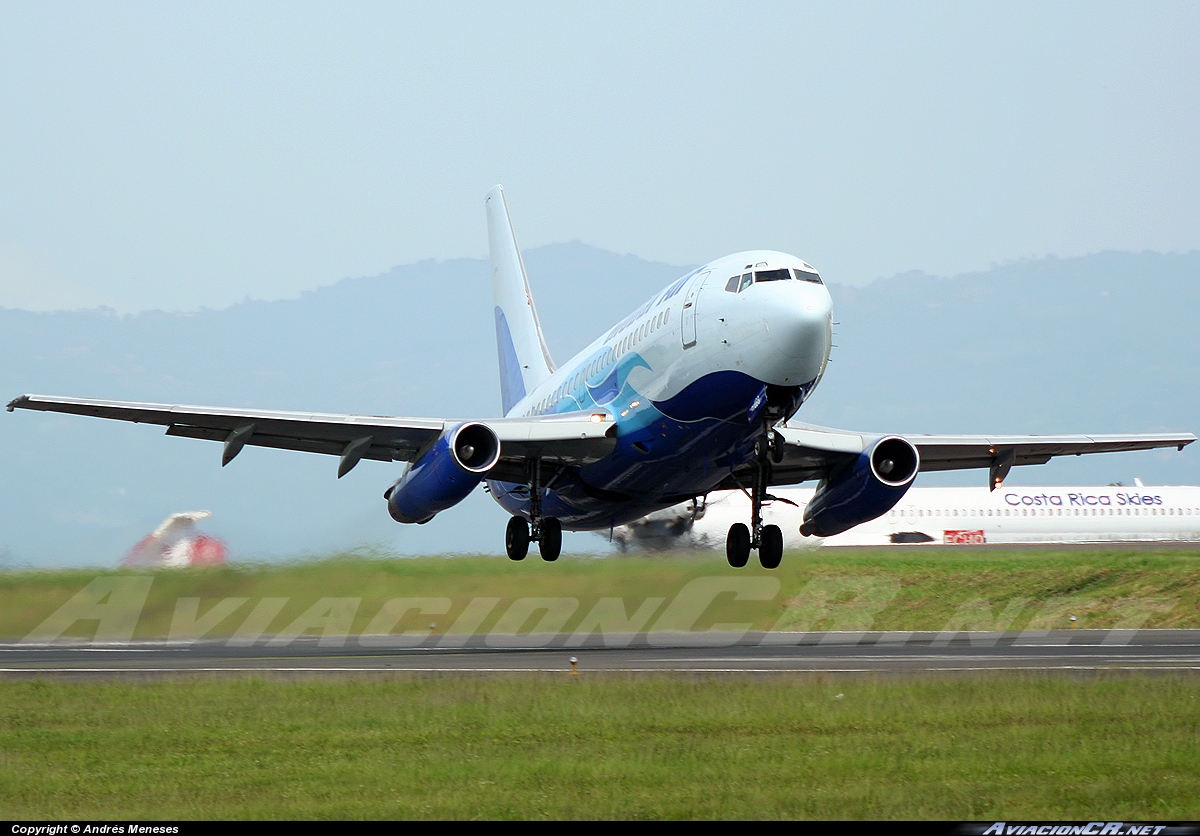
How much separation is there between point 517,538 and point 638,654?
6.25m

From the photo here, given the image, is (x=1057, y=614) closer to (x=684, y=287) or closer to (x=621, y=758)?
(x=684, y=287)

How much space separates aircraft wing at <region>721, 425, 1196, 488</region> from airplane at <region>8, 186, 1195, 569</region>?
0.05 m

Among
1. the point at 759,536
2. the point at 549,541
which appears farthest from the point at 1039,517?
the point at 549,541

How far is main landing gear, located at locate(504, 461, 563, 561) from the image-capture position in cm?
2864

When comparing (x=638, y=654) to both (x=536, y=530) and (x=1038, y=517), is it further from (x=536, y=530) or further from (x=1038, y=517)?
(x=1038, y=517)

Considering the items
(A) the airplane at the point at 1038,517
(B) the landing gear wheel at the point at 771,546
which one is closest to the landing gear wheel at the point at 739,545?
(B) the landing gear wheel at the point at 771,546

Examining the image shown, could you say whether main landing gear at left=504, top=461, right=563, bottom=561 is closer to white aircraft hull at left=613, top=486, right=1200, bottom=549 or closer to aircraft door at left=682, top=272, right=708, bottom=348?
aircraft door at left=682, top=272, right=708, bottom=348

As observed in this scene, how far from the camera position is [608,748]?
19.6 m

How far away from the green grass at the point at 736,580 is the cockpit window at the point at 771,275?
13449 millimetres

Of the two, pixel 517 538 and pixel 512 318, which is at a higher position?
pixel 512 318

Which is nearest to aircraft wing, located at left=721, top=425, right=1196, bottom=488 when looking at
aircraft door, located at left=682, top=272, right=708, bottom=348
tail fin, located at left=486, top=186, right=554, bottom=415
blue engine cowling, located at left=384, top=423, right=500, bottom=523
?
aircraft door, located at left=682, top=272, right=708, bottom=348

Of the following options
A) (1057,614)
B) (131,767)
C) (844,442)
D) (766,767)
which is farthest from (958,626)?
(131,767)

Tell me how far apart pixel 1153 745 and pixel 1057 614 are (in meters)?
27.2

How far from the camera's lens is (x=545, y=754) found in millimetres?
19188
